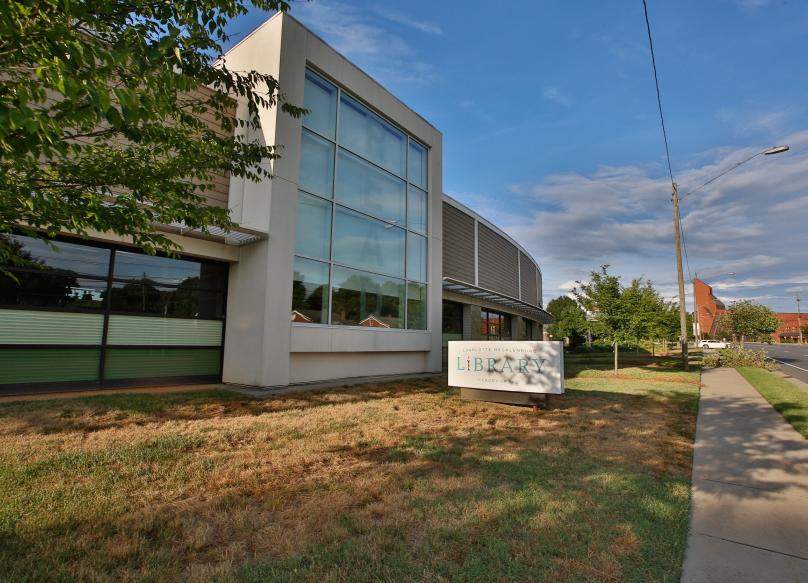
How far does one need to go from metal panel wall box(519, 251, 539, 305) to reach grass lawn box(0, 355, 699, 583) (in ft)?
83.9

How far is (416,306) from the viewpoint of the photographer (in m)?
15.1

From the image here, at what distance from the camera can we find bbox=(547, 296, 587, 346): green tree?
61.7 feet

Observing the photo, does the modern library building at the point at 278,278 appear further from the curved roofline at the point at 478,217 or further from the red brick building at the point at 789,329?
the red brick building at the point at 789,329

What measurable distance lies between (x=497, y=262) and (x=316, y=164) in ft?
56.2

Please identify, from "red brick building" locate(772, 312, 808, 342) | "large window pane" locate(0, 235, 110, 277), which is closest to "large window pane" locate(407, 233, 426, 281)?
"large window pane" locate(0, 235, 110, 277)

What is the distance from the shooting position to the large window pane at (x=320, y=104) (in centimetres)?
1170

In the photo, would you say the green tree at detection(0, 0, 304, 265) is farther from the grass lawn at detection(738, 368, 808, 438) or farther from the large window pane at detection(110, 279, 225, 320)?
the grass lawn at detection(738, 368, 808, 438)

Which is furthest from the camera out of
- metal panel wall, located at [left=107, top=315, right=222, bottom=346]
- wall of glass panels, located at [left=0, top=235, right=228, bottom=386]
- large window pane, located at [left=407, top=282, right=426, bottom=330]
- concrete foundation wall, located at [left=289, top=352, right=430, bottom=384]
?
large window pane, located at [left=407, top=282, right=426, bottom=330]

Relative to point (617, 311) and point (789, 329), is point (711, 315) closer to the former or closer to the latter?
point (789, 329)

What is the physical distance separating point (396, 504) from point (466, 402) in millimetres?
6058

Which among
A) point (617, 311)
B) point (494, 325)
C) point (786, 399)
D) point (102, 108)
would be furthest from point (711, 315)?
point (102, 108)

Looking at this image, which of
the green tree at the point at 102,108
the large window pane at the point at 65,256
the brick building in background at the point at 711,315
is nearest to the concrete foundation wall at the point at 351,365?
the large window pane at the point at 65,256

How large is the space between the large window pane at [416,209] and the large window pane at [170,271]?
Answer: 651cm

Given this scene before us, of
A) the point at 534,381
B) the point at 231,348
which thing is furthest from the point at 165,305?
the point at 534,381
